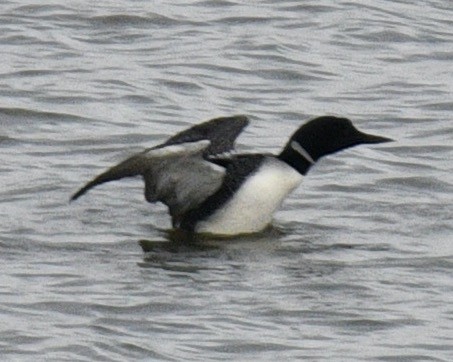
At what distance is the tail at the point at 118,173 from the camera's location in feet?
35.1

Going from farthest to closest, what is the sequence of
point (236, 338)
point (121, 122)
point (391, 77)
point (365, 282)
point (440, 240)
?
point (391, 77)
point (121, 122)
point (440, 240)
point (365, 282)
point (236, 338)

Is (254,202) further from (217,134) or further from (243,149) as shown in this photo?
(243,149)

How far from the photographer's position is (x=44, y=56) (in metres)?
14.9

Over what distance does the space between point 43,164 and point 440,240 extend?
2641mm

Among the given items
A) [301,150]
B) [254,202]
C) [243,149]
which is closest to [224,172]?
[254,202]

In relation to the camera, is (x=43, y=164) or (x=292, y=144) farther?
(x=43, y=164)

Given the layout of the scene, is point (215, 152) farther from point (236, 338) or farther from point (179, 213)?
point (236, 338)

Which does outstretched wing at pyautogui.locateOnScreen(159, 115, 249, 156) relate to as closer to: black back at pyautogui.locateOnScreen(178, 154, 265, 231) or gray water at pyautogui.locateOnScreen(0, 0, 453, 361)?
black back at pyautogui.locateOnScreen(178, 154, 265, 231)

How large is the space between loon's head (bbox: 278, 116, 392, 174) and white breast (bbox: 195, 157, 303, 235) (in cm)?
24

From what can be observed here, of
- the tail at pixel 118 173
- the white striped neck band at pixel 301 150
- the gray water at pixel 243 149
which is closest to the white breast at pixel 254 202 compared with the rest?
the gray water at pixel 243 149

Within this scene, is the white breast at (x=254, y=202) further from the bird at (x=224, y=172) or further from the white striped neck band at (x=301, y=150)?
the white striped neck band at (x=301, y=150)

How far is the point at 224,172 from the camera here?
438 inches

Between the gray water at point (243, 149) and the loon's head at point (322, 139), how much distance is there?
0.38 metres

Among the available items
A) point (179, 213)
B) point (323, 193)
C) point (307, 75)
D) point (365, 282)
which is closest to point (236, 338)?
point (365, 282)
